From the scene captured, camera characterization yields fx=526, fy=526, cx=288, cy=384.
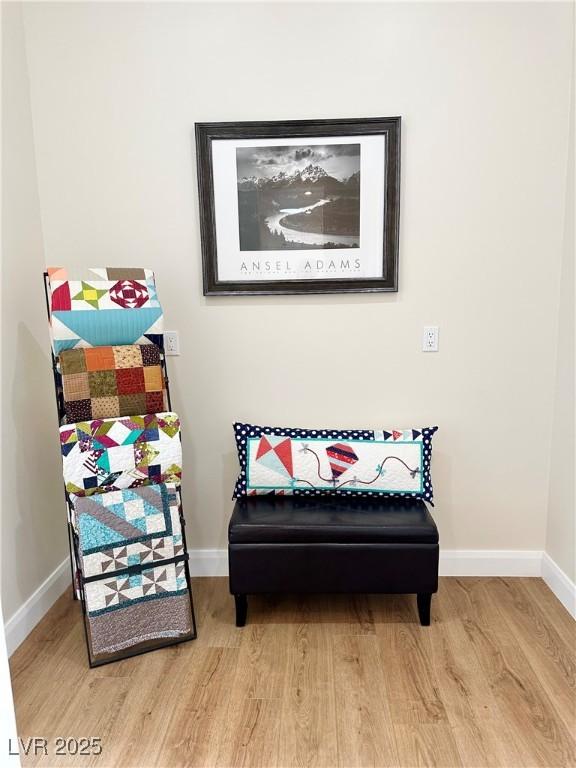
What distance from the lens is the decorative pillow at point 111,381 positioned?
1.95m

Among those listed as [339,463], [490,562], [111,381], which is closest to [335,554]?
[339,463]

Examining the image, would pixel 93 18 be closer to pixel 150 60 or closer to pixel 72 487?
pixel 150 60

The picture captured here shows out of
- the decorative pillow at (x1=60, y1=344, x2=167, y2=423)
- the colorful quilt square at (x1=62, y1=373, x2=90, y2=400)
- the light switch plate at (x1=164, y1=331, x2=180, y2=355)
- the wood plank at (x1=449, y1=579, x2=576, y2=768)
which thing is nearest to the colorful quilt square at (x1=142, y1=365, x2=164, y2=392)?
the decorative pillow at (x1=60, y1=344, x2=167, y2=423)

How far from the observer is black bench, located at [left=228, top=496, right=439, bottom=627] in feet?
6.87

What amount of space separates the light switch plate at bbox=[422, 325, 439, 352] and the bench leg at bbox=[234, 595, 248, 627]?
133 centimetres

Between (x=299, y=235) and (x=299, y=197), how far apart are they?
159mm

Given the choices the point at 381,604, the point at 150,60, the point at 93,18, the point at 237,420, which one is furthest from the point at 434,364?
the point at 93,18

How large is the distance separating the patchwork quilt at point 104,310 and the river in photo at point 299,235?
589 millimetres

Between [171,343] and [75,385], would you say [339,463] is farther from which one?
[75,385]

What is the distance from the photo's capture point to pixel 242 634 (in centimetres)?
214

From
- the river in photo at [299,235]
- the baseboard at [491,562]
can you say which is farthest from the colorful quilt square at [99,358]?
the baseboard at [491,562]

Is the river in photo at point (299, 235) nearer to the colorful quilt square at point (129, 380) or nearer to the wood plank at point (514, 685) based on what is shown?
the colorful quilt square at point (129, 380)

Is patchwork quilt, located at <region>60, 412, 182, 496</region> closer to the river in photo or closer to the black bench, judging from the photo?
the black bench

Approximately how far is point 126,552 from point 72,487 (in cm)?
32
